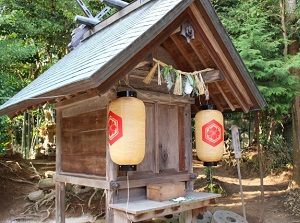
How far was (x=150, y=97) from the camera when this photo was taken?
14.5ft

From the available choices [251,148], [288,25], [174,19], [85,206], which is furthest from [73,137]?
[251,148]

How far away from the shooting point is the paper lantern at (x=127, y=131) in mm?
3414

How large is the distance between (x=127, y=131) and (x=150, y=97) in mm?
1157

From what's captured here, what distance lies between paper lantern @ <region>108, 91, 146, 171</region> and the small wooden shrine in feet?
1.14

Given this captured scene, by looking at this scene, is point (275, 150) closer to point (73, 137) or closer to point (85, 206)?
point (85, 206)

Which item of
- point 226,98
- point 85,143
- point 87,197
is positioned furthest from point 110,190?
point 87,197

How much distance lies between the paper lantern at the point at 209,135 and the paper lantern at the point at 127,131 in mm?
1534

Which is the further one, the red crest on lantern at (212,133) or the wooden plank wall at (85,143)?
the red crest on lantern at (212,133)

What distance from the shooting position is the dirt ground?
860 centimetres

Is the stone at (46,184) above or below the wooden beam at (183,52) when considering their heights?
below

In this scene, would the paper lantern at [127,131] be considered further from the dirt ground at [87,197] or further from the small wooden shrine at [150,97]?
the dirt ground at [87,197]

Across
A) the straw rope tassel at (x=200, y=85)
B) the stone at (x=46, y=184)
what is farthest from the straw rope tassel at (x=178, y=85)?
the stone at (x=46, y=184)

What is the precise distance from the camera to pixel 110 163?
389 centimetres

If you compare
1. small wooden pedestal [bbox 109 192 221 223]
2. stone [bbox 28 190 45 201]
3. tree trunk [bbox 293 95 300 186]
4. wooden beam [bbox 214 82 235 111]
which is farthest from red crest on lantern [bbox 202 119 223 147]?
stone [bbox 28 190 45 201]
